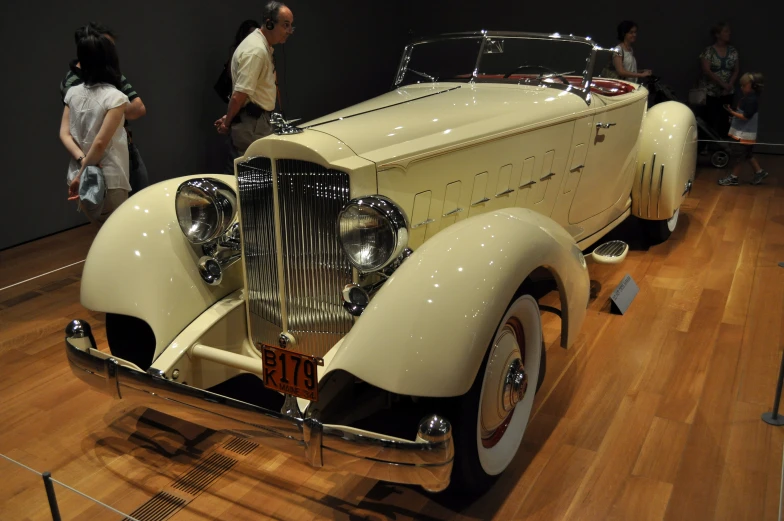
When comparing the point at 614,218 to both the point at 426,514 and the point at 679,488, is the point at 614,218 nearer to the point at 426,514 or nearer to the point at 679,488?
the point at 679,488

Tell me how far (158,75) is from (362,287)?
425cm

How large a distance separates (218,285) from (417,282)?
104 centimetres

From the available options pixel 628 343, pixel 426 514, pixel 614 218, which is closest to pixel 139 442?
pixel 426 514

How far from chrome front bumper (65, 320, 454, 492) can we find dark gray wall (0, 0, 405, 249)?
11.0ft

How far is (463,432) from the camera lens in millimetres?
2064

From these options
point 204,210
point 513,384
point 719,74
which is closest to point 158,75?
point 204,210

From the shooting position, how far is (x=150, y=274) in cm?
263

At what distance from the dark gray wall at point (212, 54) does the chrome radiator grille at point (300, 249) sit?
1795 millimetres

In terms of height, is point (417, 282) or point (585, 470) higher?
point (417, 282)

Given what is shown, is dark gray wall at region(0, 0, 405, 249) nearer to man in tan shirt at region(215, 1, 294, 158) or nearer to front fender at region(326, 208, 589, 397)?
man in tan shirt at region(215, 1, 294, 158)

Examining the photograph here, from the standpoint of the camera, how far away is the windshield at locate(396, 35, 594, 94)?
12.4 feet

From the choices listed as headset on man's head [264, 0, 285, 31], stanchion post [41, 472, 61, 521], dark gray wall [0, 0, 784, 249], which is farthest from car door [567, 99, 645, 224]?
stanchion post [41, 472, 61, 521]

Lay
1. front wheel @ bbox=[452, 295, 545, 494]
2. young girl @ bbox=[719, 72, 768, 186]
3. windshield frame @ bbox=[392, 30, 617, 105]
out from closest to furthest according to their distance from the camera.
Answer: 1. front wheel @ bbox=[452, 295, 545, 494]
2. windshield frame @ bbox=[392, 30, 617, 105]
3. young girl @ bbox=[719, 72, 768, 186]

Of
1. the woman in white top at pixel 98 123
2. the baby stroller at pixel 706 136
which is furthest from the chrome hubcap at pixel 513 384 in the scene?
the baby stroller at pixel 706 136
